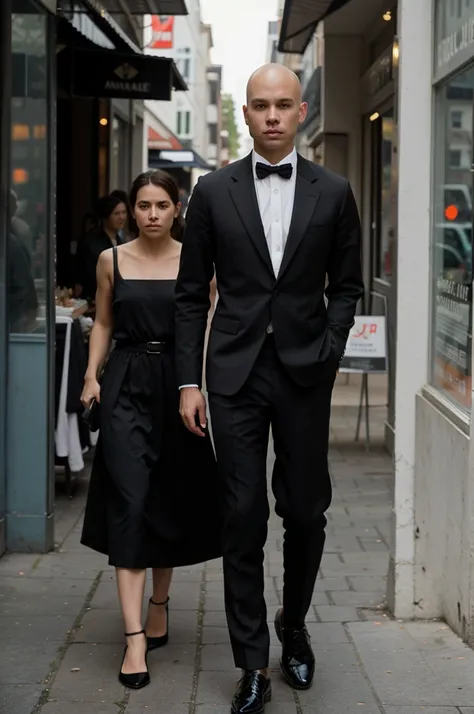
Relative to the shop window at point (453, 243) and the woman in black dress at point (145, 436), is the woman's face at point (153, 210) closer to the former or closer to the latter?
the woman in black dress at point (145, 436)

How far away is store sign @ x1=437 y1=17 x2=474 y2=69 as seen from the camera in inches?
191

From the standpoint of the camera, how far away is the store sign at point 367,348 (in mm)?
9852

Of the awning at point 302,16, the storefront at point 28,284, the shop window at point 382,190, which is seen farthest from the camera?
the shop window at point 382,190

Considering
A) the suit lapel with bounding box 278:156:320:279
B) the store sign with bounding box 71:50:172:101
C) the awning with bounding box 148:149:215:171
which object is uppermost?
the awning with bounding box 148:149:215:171

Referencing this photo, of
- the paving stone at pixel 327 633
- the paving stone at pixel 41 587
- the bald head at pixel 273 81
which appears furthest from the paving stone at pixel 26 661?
the bald head at pixel 273 81

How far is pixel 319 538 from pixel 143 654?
2.61 feet

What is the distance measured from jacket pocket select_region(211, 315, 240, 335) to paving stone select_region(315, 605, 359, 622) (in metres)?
1.76

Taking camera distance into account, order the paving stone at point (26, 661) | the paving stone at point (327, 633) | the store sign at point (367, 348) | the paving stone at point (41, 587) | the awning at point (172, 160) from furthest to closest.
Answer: the awning at point (172, 160), the store sign at point (367, 348), the paving stone at point (41, 587), the paving stone at point (327, 633), the paving stone at point (26, 661)

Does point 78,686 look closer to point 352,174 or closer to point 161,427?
point 161,427

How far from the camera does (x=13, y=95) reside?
6.57 m

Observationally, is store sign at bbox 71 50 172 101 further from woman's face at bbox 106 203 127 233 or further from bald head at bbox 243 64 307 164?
bald head at bbox 243 64 307 164

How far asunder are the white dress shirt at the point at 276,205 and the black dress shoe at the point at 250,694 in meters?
1.02

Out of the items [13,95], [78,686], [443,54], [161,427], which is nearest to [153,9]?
[13,95]

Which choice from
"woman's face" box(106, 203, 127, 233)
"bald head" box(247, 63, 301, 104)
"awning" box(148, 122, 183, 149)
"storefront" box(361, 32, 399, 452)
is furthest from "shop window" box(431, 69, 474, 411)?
"awning" box(148, 122, 183, 149)
